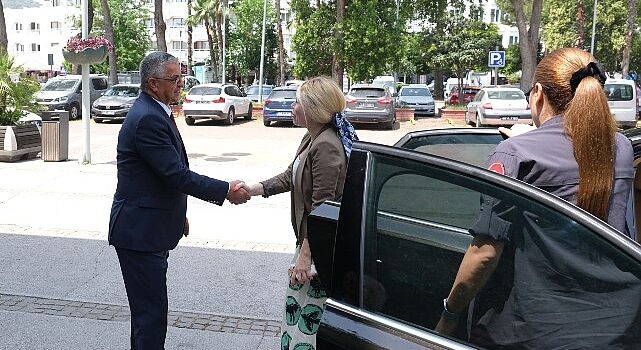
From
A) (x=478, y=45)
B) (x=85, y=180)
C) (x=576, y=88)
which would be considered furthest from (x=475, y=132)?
(x=478, y=45)

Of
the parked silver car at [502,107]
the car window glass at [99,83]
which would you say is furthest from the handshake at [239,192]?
the car window glass at [99,83]

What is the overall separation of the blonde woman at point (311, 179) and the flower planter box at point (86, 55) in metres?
9.81

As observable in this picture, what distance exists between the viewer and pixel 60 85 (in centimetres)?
2589

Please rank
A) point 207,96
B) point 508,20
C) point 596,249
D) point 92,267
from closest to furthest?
1. point 596,249
2. point 92,267
3. point 207,96
4. point 508,20

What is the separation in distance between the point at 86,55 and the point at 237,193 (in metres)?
9.59

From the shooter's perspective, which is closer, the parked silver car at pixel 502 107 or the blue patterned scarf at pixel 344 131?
the blue patterned scarf at pixel 344 131

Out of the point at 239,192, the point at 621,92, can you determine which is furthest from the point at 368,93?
the point at 239,192

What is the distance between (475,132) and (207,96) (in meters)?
20.7

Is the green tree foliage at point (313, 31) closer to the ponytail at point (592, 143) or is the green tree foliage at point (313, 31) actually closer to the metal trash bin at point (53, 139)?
the metal trash bin at point (53, 139)

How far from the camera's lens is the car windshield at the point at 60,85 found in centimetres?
2564

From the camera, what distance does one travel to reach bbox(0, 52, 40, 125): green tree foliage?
12812mm

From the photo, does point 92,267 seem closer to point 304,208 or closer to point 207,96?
point 304,208

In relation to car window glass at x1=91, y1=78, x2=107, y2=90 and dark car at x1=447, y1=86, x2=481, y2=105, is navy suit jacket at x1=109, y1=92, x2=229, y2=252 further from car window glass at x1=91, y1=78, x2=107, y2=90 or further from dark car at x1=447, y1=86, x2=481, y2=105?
dark car at x1=447, y1=86, x2=481, y2=105

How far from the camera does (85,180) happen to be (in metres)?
10.7
